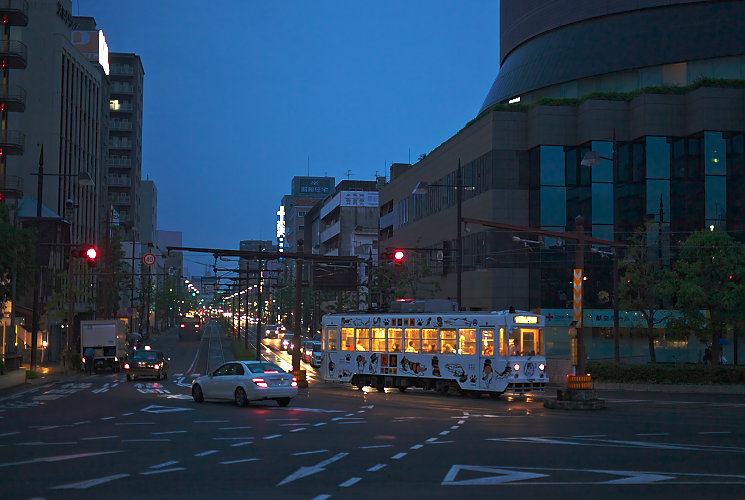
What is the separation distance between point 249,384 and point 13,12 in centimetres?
4275

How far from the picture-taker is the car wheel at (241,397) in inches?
1176

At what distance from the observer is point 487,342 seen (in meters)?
35.1

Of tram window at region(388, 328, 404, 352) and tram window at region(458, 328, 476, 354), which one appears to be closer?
tram window at region(458, 328, 476, 354)

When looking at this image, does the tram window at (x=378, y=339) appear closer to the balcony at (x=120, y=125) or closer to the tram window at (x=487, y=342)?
the tram window at (x=487, y=342)

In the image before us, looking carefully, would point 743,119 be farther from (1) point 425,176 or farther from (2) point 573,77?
(1) point 425,176

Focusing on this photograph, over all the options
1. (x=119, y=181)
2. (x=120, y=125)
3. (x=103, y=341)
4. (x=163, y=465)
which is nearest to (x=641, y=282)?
(x=103, y=341)

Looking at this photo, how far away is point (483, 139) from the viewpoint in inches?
2479

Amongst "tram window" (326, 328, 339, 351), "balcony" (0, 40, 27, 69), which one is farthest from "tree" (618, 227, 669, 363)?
"balcony" (0, 40, 27, 69)

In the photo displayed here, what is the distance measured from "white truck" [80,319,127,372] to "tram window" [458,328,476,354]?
32420 mm

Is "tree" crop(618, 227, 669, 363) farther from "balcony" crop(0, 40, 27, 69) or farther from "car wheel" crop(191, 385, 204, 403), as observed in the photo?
"balcony" crop(0, 40, 27, 69)

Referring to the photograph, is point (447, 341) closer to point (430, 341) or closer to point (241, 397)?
point (430, 341)

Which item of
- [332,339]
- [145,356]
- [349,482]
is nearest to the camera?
[349,482]

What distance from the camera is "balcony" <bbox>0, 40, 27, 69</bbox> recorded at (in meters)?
61.4

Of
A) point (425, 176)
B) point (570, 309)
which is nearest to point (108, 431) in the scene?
point (570, 309)
